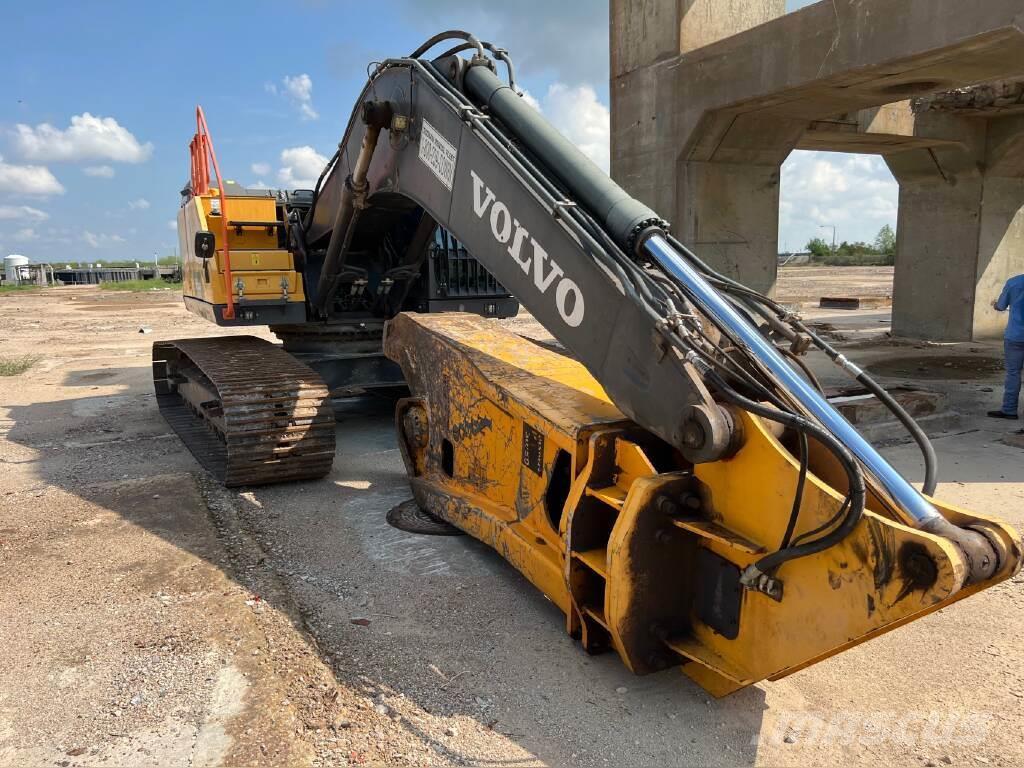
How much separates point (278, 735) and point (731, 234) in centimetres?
823

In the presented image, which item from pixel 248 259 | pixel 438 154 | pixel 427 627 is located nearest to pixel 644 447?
pixel 427 627

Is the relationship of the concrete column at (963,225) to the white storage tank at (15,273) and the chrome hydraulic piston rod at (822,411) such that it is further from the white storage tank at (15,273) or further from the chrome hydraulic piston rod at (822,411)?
the white storage tank at (15,273)

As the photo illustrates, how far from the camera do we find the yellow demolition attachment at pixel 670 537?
220cm

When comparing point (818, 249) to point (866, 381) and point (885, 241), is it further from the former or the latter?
point (866, 381)

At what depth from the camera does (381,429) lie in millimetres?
7348

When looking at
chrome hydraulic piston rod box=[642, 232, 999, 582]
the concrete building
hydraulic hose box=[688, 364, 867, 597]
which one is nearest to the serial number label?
chrome hydraulic piston rod box=[642, 232, 999, 582]

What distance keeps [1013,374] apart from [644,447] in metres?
6.11

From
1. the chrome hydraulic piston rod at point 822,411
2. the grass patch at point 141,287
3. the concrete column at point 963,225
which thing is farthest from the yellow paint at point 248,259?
the grass patch at point 141,287

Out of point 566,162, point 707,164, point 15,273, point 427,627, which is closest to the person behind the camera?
point 427,627

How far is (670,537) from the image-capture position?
9.05 feet

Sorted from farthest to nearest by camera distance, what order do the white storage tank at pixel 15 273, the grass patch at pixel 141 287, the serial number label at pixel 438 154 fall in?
the white storage tank at pixel 15 273
the grass patch at pixel 141 287
the serial number label at pixel 438 154

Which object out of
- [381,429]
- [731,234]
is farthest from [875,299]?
[381,429]

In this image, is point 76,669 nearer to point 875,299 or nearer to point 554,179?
point 554,179

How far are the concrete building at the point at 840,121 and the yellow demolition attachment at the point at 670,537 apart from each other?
5.24 m
